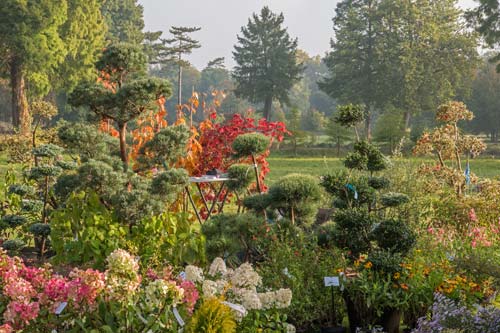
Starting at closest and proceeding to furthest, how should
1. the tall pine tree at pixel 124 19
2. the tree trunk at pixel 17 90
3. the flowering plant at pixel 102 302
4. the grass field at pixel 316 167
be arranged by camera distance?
the flowering plant at pixel 102 302, the grass field at pixel 316 167, the tree trunk at pixel 17 90, the tall pine tree at pixel 124 19

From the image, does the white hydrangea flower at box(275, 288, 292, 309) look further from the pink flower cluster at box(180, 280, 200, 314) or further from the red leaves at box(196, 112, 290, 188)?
the red leaves at box(196, 112, 290, 188)

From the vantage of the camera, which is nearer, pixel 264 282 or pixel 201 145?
pixel 264 282

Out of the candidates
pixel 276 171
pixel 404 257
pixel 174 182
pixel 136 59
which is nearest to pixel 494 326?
pixel 404 257

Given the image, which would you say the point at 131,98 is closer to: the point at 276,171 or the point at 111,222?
the point at 111,222

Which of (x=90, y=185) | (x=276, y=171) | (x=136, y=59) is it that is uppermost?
(x=136, y=59)

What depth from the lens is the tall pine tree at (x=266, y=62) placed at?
33.7 metres

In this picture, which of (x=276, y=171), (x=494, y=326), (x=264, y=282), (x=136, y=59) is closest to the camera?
(x=494, y=326)

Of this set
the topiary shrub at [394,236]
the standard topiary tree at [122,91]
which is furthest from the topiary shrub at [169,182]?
the topiary shrub at [394,236]

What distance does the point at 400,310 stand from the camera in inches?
158

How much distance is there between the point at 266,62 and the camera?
34562 mm

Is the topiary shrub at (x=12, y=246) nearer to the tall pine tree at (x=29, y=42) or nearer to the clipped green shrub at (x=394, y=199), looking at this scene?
the clipped green shrub at (x=394, y=199)

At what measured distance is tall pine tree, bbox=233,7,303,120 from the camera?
3369 centimetres

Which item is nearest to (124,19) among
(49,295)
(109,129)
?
(109,129)

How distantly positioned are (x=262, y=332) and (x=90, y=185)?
266cm
